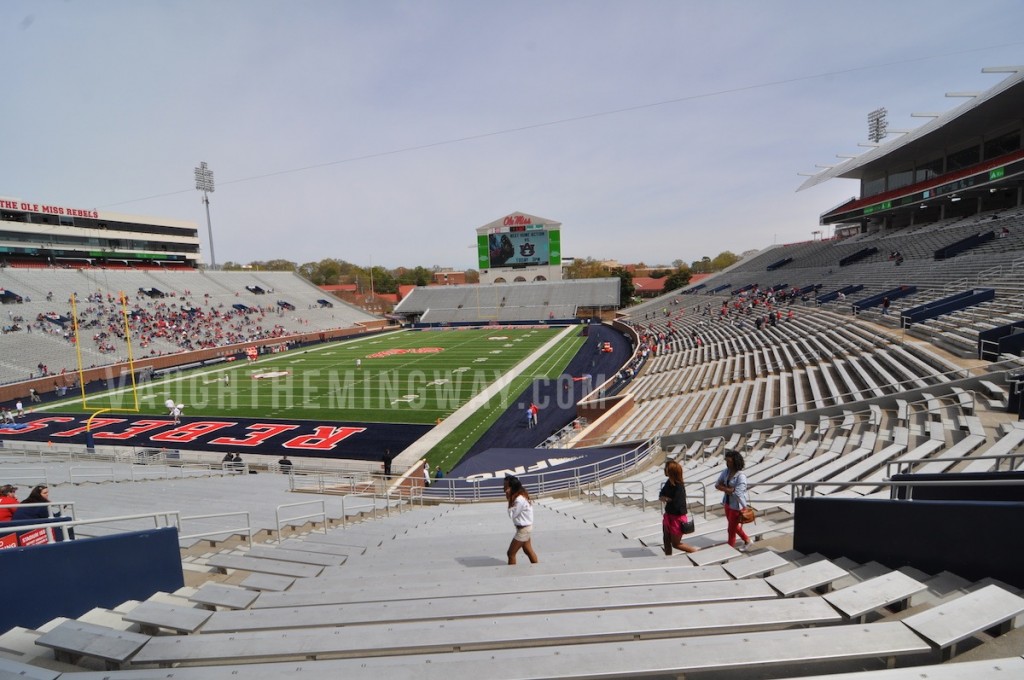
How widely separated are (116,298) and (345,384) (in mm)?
32331

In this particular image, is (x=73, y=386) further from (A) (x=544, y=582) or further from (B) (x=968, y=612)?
(B) (x=968, y=612)

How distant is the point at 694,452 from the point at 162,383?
A: 34.3 m

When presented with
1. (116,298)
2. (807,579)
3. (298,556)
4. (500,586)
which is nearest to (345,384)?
(298,556)

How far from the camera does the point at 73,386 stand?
32125mm

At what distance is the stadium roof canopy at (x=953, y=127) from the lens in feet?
79.1

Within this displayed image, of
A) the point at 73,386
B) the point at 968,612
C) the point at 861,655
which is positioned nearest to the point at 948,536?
the point at 968,612

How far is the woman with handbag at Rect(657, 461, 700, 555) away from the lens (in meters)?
4.79

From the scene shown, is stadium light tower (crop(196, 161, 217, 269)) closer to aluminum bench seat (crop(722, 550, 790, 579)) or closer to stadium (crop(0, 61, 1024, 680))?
stadium (crop(0, 61, 1024, 680))

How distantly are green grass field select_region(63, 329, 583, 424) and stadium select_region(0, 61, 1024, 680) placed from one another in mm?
321

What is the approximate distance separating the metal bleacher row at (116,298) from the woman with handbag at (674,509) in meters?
41.0

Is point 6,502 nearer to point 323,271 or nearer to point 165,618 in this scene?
point 165,618

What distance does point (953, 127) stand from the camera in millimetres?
30172

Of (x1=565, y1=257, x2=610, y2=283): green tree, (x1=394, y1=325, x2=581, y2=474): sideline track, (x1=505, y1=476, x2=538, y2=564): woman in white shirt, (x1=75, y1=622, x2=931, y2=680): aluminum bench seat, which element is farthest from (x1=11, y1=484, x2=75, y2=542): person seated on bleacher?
(x1=565, y1=257, x2=610, y2=283): green tree

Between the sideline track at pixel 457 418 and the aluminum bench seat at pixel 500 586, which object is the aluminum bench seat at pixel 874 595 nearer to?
the aluminum bench seat at pixel 500 586
